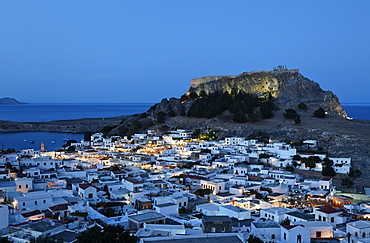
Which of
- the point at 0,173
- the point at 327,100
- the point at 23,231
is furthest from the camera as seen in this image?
the point at 327,100

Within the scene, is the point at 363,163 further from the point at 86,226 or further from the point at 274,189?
the point at 86,226

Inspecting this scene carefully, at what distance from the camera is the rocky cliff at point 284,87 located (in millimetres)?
49375

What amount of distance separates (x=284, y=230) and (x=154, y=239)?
504 centimetres

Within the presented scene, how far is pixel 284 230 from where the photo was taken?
12.2 meters

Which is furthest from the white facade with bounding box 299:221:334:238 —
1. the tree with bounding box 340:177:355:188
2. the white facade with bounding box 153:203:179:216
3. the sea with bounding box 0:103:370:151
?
the sea with bounding box 0:103:370:151

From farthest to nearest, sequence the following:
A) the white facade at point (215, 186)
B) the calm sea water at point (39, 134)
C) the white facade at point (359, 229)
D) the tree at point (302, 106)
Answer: the calm sea water at point (39, 134) < the tree at point (302, 106) < the white facade at point (215, 186) < the white facade at point (359, 229)

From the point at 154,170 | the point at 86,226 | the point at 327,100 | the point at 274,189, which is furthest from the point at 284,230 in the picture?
the point at 327,100

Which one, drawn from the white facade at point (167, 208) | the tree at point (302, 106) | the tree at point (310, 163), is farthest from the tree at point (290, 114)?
the white facade at point (167, 208)

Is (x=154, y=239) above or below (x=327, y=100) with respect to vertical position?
below

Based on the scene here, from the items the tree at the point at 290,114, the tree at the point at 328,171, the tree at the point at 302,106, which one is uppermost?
the tree at the point at 302,106

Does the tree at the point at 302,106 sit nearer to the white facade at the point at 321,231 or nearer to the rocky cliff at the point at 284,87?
the rocky cliff at the point at 284,87

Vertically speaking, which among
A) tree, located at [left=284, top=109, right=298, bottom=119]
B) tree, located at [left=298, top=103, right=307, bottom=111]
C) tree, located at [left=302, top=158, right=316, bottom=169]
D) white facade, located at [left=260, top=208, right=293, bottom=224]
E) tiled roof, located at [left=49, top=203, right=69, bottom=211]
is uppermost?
tree, located at [left=298, top=103, right=307, bottom=111]

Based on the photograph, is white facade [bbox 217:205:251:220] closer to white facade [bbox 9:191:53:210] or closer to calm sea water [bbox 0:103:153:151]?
white facade [bbox 9:191:53:210]

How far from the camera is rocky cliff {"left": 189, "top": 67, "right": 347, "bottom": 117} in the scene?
49375 millimetres
